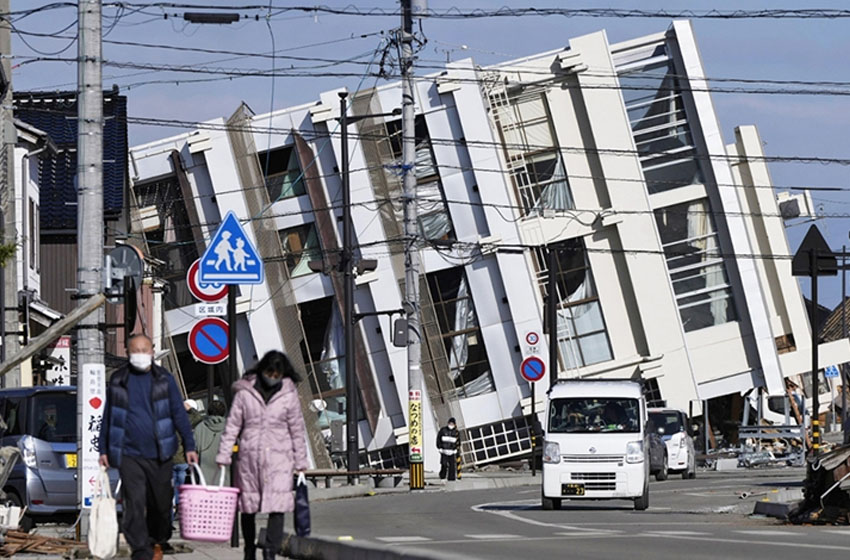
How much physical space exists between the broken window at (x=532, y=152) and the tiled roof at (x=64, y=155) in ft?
37.1

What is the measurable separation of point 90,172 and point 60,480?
5.74 m

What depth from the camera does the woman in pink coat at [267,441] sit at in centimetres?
1209

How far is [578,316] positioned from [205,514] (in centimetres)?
3859

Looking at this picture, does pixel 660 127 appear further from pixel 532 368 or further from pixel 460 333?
pixel 532 368

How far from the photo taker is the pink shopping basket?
38.5ft

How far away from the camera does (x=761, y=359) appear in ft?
161

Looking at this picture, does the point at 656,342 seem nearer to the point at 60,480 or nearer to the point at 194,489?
the point at 60,480

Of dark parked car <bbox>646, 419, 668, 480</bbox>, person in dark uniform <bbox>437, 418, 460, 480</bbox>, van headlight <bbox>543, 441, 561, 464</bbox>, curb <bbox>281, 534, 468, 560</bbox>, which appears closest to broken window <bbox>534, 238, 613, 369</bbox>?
dark parked car <bbox>646, 419, 668, 480</bbox>

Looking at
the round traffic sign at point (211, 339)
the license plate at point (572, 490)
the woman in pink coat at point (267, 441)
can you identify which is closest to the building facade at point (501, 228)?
the license plate at point (572, 490)

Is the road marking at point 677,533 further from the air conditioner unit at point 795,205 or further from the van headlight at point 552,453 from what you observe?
the air conditioner unit at point 795,205

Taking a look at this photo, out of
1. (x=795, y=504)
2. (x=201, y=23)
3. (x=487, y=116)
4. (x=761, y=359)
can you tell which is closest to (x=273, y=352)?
(x=795, y=504)

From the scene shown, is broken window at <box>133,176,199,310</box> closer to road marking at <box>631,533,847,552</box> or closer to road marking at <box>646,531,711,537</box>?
road marking at <box>646,531,711,537</box>

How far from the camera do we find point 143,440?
40.5ft

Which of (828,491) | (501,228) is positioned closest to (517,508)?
(828,491)
